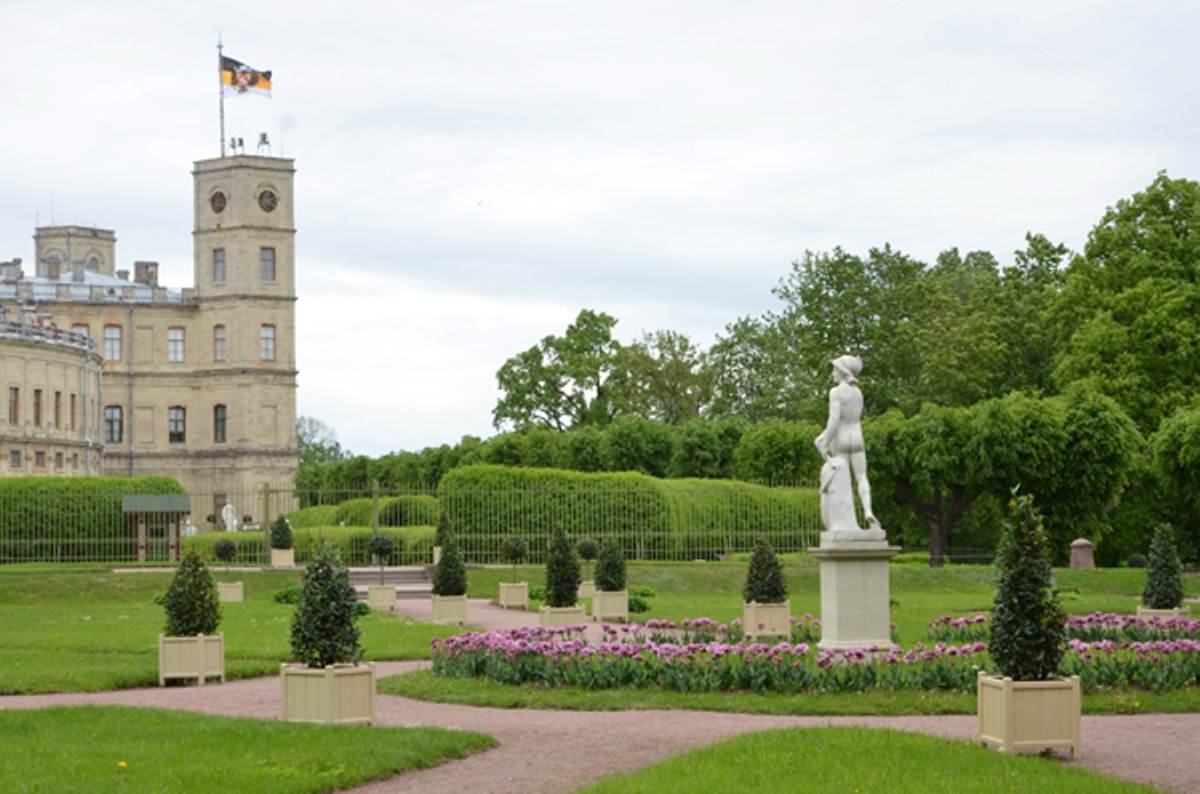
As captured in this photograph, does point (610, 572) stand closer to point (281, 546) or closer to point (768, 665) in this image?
point (768, 665)

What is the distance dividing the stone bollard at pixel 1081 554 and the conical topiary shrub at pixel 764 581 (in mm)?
18906

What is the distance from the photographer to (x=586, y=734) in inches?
534

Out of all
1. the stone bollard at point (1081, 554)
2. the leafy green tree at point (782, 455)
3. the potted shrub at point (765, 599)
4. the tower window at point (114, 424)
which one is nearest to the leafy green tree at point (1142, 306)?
the stone bollard at point (1081, 554)

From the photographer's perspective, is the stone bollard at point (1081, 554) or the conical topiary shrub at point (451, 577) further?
the stone bollard at point (1081, 554)

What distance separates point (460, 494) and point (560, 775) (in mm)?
28899

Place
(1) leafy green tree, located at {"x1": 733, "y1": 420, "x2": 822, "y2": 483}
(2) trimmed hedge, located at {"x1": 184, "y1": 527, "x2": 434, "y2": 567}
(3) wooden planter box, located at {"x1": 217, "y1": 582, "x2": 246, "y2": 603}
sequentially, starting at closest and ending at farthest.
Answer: (3) wooden planter box, located at {"x1": 217, "y1": 582, "x2": 246, "y2": 603} < (2) trimmed hedge, located at {"x1": 184, "y1": 527, "x2": 434, "y2": 567} < (1) leafy green tree, located at {"x1": 733, "y1": 420, "x2": 822, "y2": 483}

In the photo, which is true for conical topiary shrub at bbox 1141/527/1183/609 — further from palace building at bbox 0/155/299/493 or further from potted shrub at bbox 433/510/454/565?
palace building at bbox 0/155/299/493

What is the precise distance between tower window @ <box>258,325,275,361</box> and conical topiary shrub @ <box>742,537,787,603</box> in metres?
61.8

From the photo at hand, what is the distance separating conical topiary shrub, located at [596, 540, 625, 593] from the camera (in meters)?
28.1

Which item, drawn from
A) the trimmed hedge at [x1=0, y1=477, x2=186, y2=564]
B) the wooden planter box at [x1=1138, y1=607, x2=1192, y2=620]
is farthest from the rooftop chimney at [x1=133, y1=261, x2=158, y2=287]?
the wooden planter box at [x1=1138, y1=607, x2=1192, y2=620]

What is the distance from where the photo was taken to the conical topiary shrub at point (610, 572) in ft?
92.1

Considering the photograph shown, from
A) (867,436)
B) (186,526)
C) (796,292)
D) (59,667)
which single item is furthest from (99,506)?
(796,292)

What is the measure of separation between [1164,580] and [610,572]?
9.61 metres

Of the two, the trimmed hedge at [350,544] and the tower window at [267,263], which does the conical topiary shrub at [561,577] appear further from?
the tower window at [267,263]
